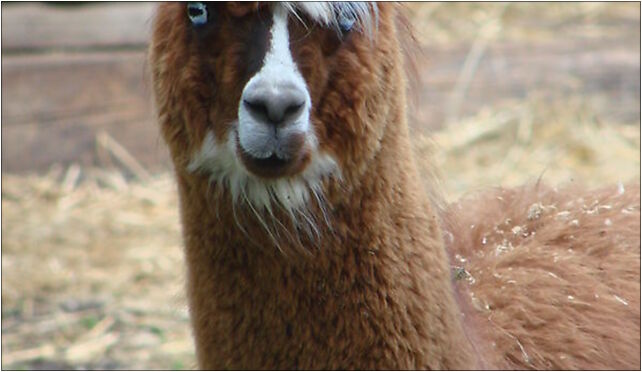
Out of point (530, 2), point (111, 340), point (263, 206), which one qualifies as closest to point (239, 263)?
point (263, 206)

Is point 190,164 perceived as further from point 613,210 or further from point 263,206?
point 613,210

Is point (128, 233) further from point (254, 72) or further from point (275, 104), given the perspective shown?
point (275, 104)

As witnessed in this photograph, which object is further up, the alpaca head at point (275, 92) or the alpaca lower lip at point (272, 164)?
the alpaca head at point (275, 92)

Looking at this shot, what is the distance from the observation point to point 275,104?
9.83ft

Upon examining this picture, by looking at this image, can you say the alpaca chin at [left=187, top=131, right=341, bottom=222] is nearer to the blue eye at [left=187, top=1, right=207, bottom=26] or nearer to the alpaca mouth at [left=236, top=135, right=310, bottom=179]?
the alpaca mouth at [left=236, top=135, right=310, bottom=179]

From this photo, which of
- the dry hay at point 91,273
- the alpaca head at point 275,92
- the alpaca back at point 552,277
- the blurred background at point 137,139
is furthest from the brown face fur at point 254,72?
the blurred background at point 137,139

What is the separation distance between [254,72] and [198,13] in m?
0.31

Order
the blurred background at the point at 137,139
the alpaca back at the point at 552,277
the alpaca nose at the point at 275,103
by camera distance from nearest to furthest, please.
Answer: the alpaca nose at the point at 275,103, the alpaca back at the point at 552,277, the blurred background at the point at 137,139

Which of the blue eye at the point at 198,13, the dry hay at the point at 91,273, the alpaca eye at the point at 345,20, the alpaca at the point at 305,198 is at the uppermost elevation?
the blue eye at the point at 198,13

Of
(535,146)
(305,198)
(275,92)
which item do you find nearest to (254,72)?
(275,92)

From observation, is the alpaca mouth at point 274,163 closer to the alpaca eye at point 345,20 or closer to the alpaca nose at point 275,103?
the alpaca nose at point 275,103

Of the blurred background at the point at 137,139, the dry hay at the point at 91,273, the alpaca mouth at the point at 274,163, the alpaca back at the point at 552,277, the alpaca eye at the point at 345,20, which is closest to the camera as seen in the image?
the alpaca mouth at the point at 274,163

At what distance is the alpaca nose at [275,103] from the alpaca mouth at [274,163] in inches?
4.3

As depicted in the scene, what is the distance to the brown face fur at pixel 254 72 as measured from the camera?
317 cm
